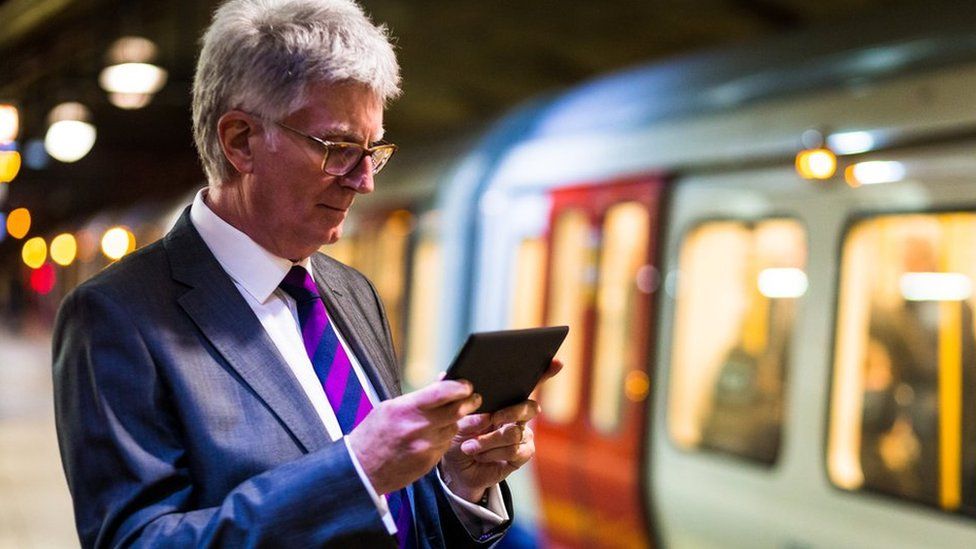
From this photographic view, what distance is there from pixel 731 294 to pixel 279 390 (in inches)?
145

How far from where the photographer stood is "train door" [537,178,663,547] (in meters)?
5.55

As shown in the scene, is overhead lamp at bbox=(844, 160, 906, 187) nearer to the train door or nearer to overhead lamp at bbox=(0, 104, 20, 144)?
the train door

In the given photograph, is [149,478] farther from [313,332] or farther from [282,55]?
[282,55]

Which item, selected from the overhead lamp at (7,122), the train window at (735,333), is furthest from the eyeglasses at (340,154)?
the overhead lamp at (7,122)

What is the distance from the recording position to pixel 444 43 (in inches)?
656

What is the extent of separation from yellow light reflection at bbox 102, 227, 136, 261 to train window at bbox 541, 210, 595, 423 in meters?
16.1

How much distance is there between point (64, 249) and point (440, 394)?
124 ft

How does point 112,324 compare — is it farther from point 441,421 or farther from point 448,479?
→ point 448,479

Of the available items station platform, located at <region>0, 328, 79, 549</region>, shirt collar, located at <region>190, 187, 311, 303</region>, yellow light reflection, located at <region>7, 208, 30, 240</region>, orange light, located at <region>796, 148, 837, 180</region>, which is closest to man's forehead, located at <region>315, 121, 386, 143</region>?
shirt collar, located at <region>190, 187, 311, 303</region>

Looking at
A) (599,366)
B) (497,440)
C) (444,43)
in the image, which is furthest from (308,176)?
(444,43)

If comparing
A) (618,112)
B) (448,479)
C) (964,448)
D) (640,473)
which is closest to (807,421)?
(964,448)

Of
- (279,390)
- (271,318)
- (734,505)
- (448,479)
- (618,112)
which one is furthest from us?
(618,112)

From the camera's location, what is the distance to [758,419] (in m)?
4.86

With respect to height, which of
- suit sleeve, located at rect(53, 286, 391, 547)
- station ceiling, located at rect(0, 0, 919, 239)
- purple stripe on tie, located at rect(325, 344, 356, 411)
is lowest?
suit sleeve, located at rect(53, 286, 391, 547)
